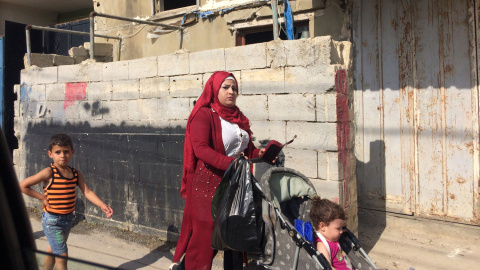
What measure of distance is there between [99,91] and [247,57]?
94.4 inches

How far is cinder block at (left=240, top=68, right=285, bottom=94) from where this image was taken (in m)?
4.33

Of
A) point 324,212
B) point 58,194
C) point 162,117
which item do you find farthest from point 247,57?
point 58,194

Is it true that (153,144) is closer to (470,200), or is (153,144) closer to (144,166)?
(144,166)

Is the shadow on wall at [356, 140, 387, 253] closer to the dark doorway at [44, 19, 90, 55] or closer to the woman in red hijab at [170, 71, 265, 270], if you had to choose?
the woman in red hijab at [170, 71, 265, 270]

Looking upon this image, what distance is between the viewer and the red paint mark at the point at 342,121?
4.04m

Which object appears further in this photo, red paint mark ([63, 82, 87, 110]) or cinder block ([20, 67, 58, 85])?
cinder block ([20, 67, 58, 85])

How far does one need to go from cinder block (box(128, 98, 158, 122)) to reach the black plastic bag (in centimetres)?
244

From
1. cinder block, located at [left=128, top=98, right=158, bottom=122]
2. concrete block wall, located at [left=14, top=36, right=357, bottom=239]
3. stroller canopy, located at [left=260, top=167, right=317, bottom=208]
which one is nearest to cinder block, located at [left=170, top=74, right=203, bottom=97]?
concrete block wall, located at [left=14, top=36, right=357, bottom=239]

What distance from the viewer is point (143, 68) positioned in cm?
→ 545

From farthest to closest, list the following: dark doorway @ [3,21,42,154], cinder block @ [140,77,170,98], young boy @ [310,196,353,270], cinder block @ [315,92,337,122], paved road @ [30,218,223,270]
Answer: dark doorway @ [3,21,42,154] < cinder block @ [140,77,170,98] < paved road @ [30,218,223,270] < cinder block @ [315,92,337,122] < young boy @ [310,196,353,270]

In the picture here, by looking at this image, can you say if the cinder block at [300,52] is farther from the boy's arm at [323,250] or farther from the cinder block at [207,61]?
the boy's arm at [323,250]

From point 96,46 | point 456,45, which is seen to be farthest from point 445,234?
point 96,46

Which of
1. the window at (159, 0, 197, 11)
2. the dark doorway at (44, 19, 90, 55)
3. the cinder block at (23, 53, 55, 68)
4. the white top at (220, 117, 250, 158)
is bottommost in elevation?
the white top at (220, 117, 250, 158)

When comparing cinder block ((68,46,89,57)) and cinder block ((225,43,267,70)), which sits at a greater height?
cinder block ((68,46,89,57))
